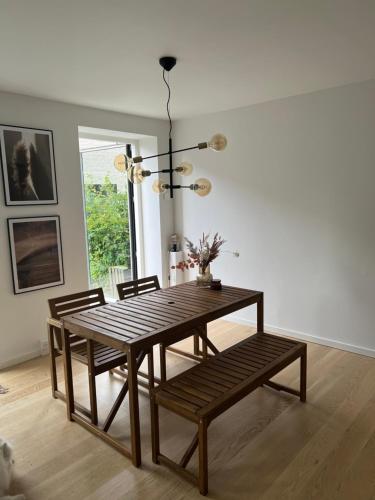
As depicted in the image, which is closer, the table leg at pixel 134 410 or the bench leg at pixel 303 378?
the table leg at pixel 134 410

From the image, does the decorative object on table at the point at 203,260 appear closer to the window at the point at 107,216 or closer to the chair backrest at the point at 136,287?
the chair backrest at the point at 136,287

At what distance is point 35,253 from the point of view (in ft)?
11.6

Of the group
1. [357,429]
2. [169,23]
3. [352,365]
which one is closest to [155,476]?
[357,429]

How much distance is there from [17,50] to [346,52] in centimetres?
223

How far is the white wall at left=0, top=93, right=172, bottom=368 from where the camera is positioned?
3371 millimetres

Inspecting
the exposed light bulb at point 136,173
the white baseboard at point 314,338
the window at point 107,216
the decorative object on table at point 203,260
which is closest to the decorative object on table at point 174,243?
the window at point 107,216

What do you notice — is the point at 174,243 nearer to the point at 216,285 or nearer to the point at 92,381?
the point at 216,285

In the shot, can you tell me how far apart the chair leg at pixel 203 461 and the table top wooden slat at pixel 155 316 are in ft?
1.77

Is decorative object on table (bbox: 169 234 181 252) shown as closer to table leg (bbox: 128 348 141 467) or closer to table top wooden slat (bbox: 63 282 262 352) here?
table top wooden slat (bbox: 63 282 262 352)

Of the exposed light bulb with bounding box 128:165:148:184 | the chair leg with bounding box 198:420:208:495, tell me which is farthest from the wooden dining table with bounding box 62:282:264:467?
the exposed light bulb with bounding box 128:165:148:184

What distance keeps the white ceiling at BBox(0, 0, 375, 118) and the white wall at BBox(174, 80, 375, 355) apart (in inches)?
13.2

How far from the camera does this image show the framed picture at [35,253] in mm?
Result: 3412

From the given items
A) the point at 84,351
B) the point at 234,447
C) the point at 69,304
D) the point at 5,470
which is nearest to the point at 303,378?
the point at 234,447

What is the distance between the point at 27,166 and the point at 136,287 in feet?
5.00
